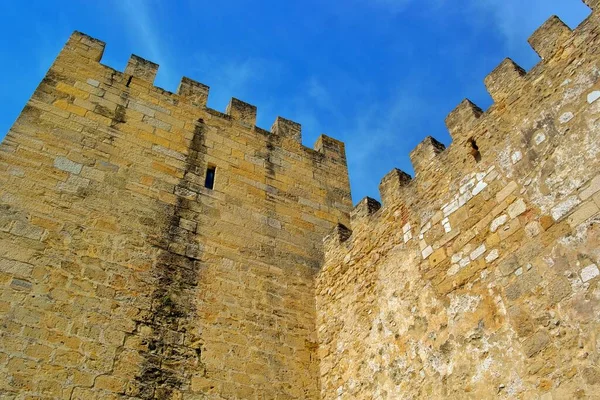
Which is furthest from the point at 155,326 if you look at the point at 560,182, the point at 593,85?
the point at 593,85

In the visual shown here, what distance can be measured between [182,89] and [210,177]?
1756 mm

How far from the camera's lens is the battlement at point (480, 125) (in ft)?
14.6

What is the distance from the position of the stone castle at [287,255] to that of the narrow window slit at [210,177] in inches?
1.1

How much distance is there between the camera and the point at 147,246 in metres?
5.60

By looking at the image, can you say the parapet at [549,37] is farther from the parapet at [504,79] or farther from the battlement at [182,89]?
the battlement at [182,89]

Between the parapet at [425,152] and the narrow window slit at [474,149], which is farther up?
the parapet at [425,152]

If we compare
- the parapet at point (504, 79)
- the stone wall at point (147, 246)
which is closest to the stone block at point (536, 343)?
the parapet at point (504, 79)

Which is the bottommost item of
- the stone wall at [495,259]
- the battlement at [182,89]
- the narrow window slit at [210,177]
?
the stone wall at [495,259]

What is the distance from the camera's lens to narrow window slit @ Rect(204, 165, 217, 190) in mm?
6691

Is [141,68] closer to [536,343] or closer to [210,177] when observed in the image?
[210,177]

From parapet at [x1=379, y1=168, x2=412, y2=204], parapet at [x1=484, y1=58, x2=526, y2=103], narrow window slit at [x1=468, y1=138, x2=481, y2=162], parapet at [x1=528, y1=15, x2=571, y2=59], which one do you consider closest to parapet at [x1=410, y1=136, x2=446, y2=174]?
parapet at [x1=379, y1=168, x2=412, y2=204]

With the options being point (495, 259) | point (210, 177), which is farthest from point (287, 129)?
point (495, 259)

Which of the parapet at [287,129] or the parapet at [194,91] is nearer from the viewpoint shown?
the parapet at [194,91]

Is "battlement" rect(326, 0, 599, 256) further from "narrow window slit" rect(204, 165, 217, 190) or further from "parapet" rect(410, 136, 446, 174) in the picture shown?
"narrow window slit" rect(204, 165, 217, 190)
